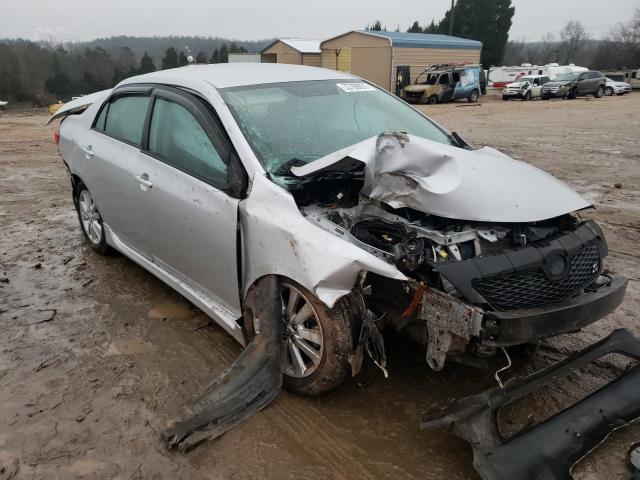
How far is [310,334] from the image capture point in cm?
272

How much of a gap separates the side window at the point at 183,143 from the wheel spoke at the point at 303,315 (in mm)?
870

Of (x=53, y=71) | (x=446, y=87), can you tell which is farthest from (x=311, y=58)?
(x=53, y=71)

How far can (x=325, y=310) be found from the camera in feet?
8.45

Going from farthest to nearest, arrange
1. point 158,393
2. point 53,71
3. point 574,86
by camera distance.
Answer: point 53,71 < point 574,86 < point 158,393

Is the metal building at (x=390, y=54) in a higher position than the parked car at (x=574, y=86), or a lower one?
higher

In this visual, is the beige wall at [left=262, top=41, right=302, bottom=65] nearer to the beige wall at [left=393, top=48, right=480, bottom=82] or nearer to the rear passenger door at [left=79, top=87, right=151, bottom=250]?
the beige wall at [left=393, top=48, right=480, bottom=82]

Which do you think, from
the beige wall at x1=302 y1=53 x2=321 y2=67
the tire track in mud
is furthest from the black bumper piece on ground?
the beige wall at x1=302 y1=53 x2=321 y2=67

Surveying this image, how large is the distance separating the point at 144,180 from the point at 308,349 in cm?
170

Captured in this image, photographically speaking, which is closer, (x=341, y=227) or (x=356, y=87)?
(x=341, y=227)

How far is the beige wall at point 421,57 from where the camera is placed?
104 feet

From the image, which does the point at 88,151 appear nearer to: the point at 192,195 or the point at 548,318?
the point at 192,195

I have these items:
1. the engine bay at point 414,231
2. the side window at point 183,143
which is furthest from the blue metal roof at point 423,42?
the engine bay at point 414,231

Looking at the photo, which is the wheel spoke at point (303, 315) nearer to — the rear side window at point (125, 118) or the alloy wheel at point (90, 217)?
the rear side window at point (125, 118)

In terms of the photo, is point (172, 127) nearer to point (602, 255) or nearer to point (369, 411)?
point (369, 411)
